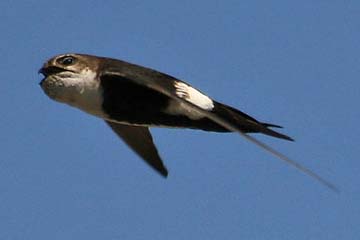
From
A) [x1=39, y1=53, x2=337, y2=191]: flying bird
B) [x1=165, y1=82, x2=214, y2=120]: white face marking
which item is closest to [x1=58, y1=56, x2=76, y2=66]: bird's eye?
[x1=39, y1=53, x2=337, y2=191]: flying bird

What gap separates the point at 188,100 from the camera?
5984 mm

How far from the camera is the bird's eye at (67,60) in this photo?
6.21m

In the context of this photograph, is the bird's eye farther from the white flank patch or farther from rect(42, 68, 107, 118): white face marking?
the white flank patch

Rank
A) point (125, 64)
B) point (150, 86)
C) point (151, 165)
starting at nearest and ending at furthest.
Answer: point (150, 86)
point (125, 64)
point (151, 165)

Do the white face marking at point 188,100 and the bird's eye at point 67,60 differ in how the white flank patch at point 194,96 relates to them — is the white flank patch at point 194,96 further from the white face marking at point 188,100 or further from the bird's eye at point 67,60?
the bird's eye at point 67,60

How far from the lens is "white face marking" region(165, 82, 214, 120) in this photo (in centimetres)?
601

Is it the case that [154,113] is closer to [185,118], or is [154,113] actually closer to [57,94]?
[185,118]

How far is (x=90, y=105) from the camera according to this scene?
6000 mm

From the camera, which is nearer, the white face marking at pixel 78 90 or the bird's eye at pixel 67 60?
the white face marking at pixel 78 90

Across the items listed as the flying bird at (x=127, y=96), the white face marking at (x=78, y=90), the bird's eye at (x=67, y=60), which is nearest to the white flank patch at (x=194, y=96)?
the flying bird at (x=127, y=96)

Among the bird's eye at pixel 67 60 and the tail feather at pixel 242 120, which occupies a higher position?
the bird's eye at pixel 67 60

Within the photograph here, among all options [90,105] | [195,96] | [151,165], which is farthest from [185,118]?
[151,165]

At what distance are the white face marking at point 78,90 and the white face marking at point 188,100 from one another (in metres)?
0.42

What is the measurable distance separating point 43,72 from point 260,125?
4.48 feet
